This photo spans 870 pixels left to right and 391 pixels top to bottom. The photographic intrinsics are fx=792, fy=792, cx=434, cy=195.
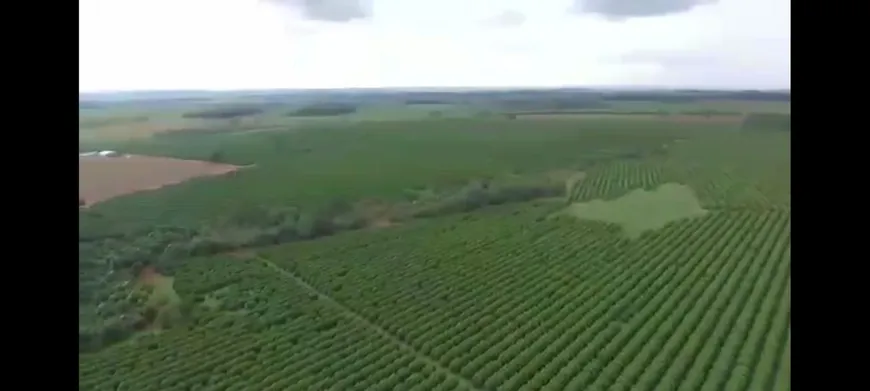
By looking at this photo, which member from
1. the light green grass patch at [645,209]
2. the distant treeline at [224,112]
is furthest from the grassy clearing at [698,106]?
the distant treeline at [224,112]

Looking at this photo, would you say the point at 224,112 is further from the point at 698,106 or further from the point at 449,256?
the point at 698,106

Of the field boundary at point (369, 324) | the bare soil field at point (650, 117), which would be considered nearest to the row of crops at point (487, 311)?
the field boundary at point (369, 324)

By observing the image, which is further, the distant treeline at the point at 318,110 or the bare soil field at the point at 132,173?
the distant treeline at the point at 318,110

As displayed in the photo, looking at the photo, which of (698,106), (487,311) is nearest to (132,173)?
(487,311)

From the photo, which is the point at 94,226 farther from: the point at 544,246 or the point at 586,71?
the point at 586,71

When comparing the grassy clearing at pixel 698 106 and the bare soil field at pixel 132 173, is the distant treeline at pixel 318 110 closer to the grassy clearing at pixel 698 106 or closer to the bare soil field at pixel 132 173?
the bare soil field at pixel 132 173

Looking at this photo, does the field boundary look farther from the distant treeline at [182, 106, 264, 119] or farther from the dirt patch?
the distant treeline at [182, 106, 264, 119]

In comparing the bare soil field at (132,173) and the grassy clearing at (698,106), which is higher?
the grassy clearing at (698,106)

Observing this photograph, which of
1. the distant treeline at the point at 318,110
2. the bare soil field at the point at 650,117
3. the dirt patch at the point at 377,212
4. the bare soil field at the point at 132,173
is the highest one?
the distant treeline at the point at 318,110
